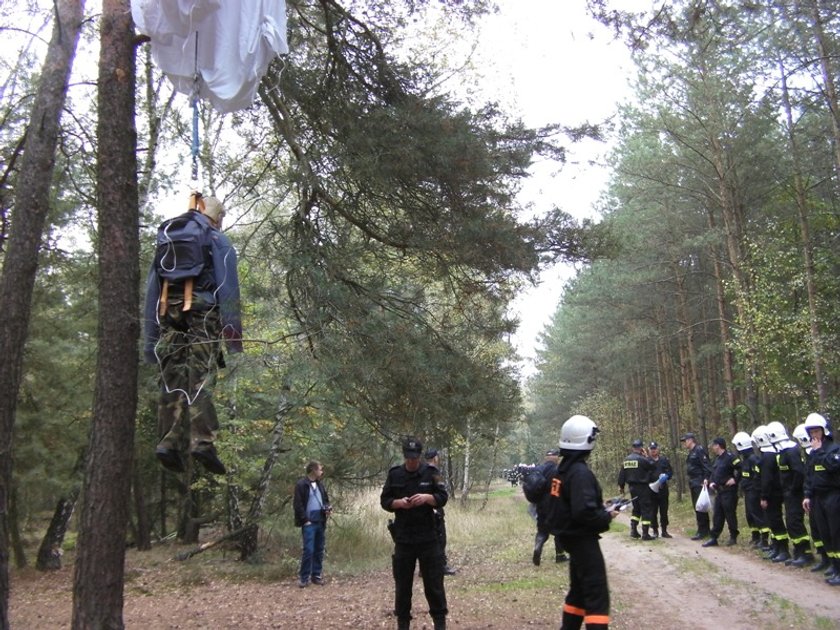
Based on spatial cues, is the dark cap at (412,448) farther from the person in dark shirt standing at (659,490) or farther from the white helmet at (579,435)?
the person in dark shirt standing at (659,490)

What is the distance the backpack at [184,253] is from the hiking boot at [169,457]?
0.91m

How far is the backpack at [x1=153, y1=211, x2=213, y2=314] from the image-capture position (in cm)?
436

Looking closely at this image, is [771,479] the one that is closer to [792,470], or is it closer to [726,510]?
[792,470]

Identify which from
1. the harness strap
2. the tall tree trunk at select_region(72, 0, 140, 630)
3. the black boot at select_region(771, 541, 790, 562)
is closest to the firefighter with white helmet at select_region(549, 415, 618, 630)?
the harness strap

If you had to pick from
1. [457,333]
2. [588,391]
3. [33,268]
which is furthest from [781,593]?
[588,391]

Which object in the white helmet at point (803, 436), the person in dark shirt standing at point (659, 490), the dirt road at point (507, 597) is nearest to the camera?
the dirt road at point (507, 597)

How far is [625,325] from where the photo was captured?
27469 millimetres

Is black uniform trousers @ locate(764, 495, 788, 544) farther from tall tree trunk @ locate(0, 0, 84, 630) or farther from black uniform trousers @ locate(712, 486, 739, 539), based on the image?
tall tree trunk @ locate(0, 0, 84, 630)

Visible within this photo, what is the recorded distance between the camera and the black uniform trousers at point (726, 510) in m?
12.7

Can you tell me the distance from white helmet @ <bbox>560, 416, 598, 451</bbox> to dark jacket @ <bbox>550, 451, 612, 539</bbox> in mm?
A: 54

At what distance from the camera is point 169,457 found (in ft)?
14.0

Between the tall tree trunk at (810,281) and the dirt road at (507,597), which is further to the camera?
the tall tree trunk at (810,281)

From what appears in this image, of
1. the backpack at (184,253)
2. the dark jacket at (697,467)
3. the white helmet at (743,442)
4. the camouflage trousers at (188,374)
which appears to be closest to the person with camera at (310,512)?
Answer: the camouflage trousers at (188,374)

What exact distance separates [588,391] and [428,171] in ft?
127
